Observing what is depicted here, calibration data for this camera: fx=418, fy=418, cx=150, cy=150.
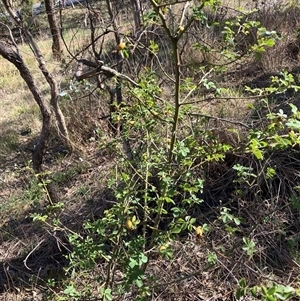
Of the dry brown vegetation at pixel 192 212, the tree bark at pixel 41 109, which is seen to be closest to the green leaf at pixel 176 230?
the dry brown vegetation at pixel 192 212

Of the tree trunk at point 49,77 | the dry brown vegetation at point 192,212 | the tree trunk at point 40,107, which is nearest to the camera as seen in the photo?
the dry brown vegetation at point 192,212

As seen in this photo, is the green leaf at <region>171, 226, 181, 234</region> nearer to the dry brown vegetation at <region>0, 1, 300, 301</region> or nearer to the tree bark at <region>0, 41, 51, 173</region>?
the dry brown vegetation at <region>0, 1, 300, 301</region>

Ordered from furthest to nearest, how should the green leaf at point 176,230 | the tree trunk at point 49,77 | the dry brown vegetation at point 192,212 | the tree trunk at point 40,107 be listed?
1. the tree trunk at point 49,77
2. the tree trunk at point 40,107
3. the dry brown vegetation at point 192,212
4. the green leaf at point 176,230

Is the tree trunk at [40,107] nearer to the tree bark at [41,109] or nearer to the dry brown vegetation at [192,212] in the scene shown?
the tree bark at [41,109]

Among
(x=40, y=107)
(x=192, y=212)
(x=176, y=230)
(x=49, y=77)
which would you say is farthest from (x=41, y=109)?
(x=176, y=230)

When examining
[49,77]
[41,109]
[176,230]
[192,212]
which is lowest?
[192,212]

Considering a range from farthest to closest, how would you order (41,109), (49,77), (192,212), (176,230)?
1. (49,77)
2. (41,109)
3. (192,212)
4. (176,230)

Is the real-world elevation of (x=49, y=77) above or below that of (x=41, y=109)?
above

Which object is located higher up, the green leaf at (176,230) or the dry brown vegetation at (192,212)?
the green leaf at (176,230)

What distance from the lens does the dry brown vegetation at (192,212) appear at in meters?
2.60

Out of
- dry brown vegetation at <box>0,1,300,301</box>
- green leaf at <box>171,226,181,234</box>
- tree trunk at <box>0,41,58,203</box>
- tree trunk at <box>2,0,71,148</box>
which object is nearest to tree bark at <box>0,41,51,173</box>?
tree trunk at <box>0,41,58,203</box>

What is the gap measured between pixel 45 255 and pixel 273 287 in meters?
2.28

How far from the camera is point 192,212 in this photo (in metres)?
3.07

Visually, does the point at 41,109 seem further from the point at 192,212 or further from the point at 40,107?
the point at 192,212
